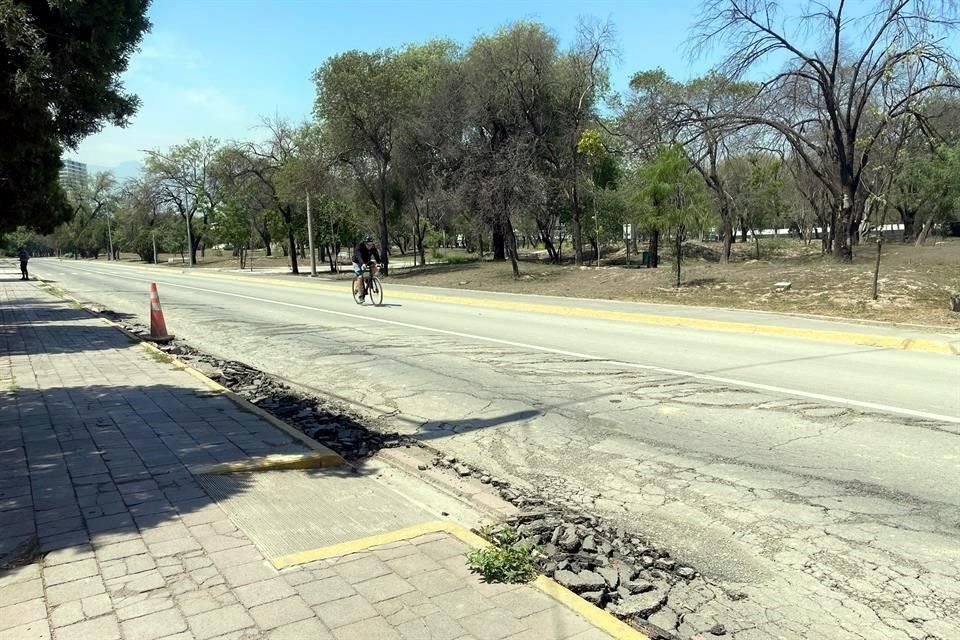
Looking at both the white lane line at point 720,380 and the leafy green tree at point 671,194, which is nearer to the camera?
the white lane line at point 720,380

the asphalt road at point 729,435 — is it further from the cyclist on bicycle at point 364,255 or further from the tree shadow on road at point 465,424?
the cyclist on bicycle at point 364,255

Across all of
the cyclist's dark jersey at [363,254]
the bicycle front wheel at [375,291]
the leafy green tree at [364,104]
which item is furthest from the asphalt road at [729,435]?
the leafy green tree at [364,104]

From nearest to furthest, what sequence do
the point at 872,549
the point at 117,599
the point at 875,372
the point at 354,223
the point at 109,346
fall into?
1. the point at 117,599
2. the point at 872,549
3. the point at 875,372
4. the point at 109,346
5. the point at 354,223

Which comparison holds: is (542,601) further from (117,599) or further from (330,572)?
(117,599)

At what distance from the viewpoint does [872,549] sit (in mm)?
3967

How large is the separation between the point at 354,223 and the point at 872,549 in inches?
1973

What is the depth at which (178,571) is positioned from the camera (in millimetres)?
3576

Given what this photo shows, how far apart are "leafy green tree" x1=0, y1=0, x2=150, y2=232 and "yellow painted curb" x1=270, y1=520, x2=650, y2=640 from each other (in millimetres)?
4747

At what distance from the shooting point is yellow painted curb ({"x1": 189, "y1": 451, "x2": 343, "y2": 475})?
524 centimetres

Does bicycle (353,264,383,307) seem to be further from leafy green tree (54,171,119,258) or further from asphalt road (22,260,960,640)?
leafy green tree (54,171,119,258)

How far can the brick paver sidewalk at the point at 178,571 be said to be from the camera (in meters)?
3.09

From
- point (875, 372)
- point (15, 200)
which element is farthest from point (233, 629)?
point (15, 200)

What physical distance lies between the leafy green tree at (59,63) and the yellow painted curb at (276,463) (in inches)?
141

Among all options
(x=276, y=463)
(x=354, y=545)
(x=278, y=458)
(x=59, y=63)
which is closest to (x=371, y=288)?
(x=59, y=63)
